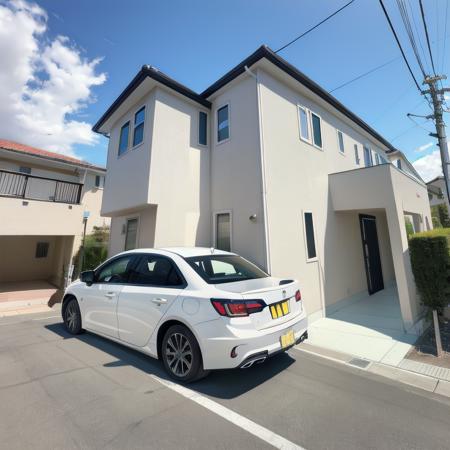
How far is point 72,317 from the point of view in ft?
15.6

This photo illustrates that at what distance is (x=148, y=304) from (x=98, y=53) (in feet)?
22.6

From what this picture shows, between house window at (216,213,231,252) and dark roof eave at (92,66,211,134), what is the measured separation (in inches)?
148

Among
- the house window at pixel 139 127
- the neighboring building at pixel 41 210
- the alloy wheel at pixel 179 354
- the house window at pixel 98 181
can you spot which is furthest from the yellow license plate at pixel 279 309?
the house window at pixel 98 181

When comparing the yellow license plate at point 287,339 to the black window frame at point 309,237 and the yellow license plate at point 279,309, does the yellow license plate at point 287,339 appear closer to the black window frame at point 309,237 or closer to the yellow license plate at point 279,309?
the yellow license plate at point 279,309

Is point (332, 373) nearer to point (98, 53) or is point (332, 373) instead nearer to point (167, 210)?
point (167, 210)

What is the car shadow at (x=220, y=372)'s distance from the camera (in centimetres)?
288

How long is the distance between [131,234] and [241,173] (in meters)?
4.25

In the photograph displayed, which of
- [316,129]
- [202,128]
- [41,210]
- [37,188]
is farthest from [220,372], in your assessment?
[37,188]

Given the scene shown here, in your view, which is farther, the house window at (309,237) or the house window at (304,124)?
the house window at (304,124)

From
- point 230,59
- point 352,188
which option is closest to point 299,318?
point 352,188

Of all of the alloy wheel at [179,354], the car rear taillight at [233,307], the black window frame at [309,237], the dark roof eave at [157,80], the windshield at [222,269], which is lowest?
the alloy wheel at [179,354]

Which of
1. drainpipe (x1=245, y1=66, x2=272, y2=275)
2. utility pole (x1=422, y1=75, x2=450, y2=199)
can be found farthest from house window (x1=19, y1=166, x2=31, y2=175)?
utility pole (x1=422, y1=75, x2=450, y2=199)

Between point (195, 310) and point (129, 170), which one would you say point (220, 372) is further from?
point (129, 170)

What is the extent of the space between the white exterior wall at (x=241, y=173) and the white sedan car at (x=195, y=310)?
1.91m
